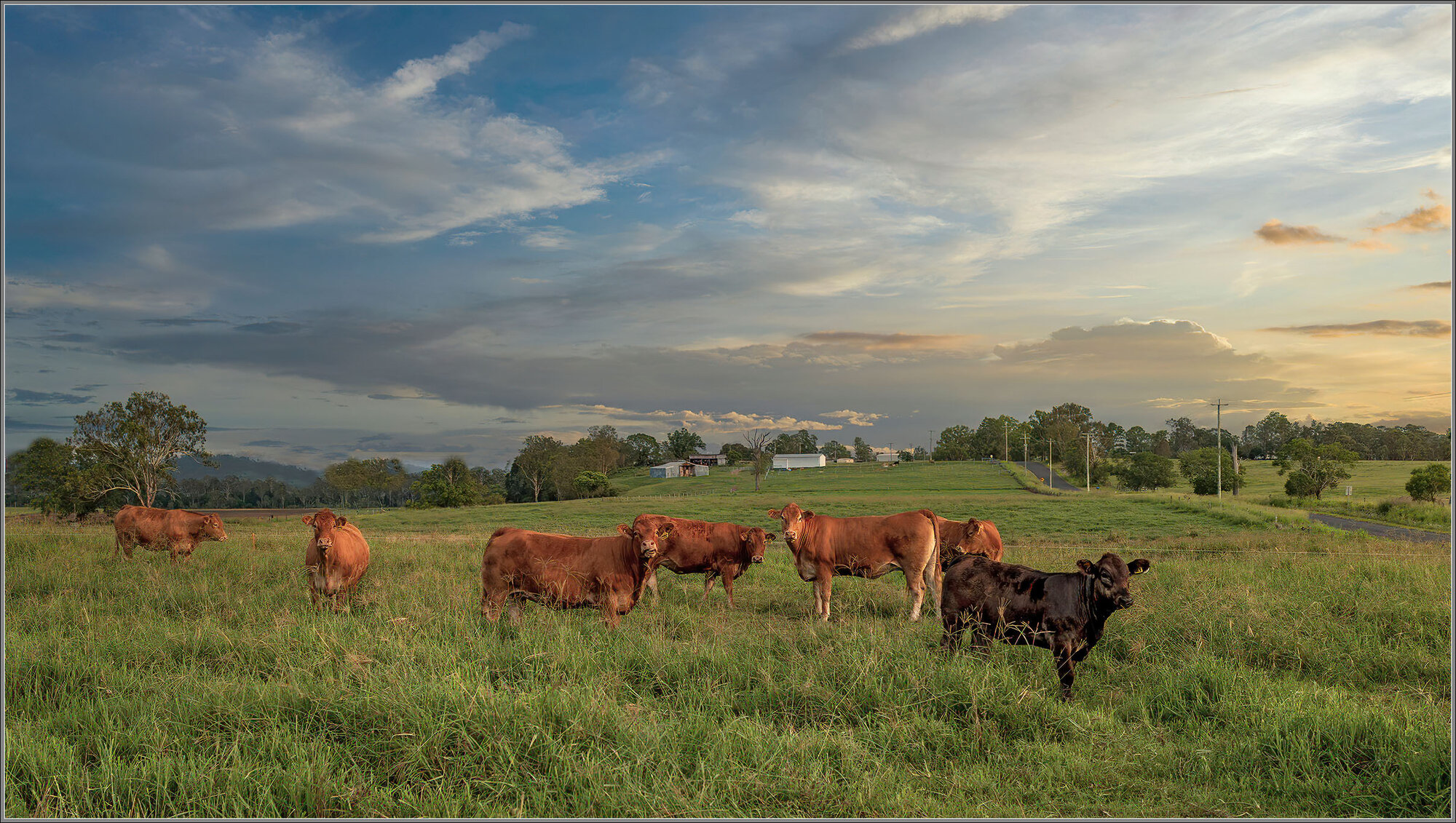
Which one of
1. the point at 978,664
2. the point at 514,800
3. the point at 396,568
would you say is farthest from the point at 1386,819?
the point at 396,568

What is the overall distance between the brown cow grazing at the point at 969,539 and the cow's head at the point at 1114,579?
5.28 m

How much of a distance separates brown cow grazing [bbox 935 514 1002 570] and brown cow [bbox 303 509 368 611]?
969 centimetres

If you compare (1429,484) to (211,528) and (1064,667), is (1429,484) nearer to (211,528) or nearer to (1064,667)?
(1064,667)

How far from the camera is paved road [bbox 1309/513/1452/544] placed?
31.8 meters

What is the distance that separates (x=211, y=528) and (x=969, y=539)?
16.4m

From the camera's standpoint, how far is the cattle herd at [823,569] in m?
7.02

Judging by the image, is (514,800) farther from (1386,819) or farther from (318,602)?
(318,602)

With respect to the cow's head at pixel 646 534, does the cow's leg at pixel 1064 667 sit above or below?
below

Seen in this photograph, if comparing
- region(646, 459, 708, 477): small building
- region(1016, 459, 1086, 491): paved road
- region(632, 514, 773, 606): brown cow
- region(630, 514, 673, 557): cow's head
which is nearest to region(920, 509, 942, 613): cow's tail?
region(632, 514, 773, 606): brown cow

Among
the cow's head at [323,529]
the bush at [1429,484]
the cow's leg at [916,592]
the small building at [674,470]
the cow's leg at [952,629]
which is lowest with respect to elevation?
the small building at [674,470]

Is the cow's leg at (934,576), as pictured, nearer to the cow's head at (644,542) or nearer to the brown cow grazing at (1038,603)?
the brown cow grazing at (1038,603)

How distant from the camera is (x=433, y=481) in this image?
7550cm

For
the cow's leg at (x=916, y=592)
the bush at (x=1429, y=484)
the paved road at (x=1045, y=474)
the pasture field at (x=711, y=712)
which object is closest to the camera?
the pasture field at (x=711, y=712)

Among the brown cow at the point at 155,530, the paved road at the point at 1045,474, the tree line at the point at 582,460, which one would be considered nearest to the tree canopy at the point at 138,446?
the tree line at the point at 582,460
